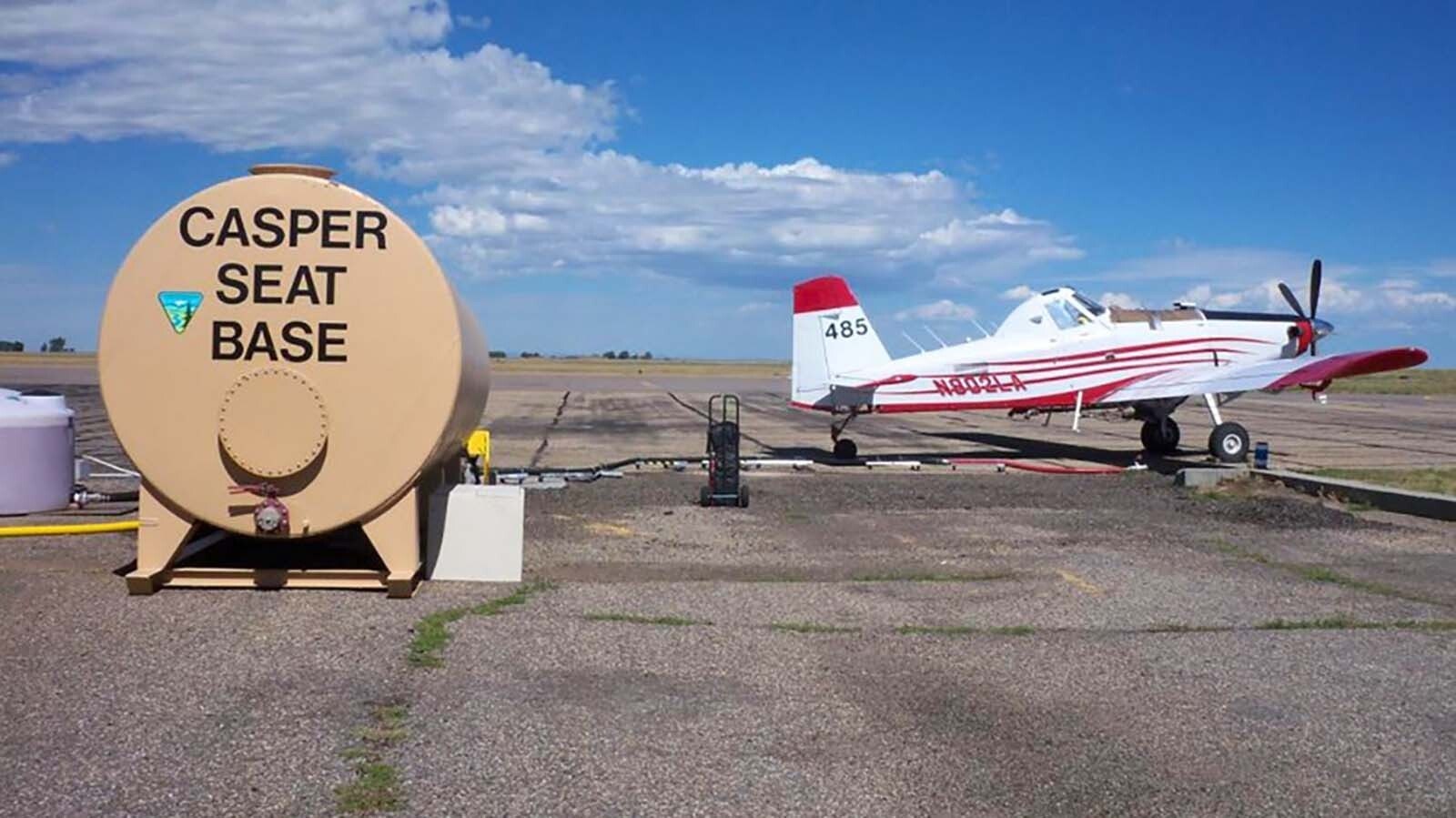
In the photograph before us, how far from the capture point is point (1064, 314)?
69.2 ft

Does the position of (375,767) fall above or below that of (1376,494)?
below

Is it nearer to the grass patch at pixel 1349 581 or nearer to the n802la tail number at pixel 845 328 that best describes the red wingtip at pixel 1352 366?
the n802la tail number at pixel 845 328

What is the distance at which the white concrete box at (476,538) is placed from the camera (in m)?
9.09

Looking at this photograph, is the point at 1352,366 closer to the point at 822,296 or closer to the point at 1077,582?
the point at 822,296

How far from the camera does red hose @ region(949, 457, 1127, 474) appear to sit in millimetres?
18094

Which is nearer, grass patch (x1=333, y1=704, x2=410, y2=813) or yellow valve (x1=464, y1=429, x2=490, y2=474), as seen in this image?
grass patch (x1=333, y1=704, x2=410, y2=813)

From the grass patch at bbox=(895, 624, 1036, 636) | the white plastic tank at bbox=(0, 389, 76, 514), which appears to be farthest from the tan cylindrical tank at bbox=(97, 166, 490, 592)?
the white plastic tank at bbox=(0, 389, 76, 514)

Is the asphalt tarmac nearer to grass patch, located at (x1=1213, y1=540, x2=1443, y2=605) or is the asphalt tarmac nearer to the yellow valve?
grass patch, located at (x1=1213, y1=540, x2=1443, y2=605)

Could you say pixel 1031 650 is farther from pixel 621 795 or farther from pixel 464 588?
pixel 464 588

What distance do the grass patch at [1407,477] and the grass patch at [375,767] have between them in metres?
13.3

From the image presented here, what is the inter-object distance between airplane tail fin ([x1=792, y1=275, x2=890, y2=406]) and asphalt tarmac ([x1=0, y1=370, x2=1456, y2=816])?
8393mm

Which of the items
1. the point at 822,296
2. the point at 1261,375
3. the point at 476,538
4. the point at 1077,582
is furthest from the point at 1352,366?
the point at 476,538

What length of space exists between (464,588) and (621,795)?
4.28 m

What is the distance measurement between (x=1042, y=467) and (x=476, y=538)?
11.7m
